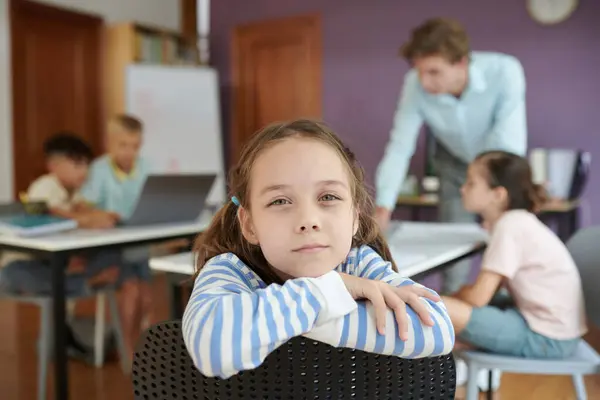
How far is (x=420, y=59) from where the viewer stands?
6.48ft

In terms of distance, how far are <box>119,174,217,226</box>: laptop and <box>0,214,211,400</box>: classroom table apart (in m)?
0.12

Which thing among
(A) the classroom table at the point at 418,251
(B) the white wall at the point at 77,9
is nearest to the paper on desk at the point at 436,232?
(A) the classroom table at the point at 418,251

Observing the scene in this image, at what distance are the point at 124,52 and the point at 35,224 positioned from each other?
3.19 m

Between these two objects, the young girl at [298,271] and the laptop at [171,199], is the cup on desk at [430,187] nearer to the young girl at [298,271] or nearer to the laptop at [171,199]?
the laptop at [171,199]

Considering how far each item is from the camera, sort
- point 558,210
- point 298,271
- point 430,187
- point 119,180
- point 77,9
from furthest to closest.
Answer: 1. point 77,9
2. point 430,187
3. point 558,210
4. point 119,180
5. point 298,271

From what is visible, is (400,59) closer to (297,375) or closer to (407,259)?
(407,259)

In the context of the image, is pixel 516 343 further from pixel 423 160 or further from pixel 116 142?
pixel 423 160

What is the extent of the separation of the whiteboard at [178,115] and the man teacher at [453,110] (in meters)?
2.53

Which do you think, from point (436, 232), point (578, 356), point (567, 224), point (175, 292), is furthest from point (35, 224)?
point (567, 224)

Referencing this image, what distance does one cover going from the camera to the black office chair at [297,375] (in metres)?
0.69

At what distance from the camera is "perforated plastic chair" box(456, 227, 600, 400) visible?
1393 mm

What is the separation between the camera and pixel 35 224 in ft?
6.48

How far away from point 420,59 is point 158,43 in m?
3.64

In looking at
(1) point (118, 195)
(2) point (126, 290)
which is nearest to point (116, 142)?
(1) point (118, 195)
